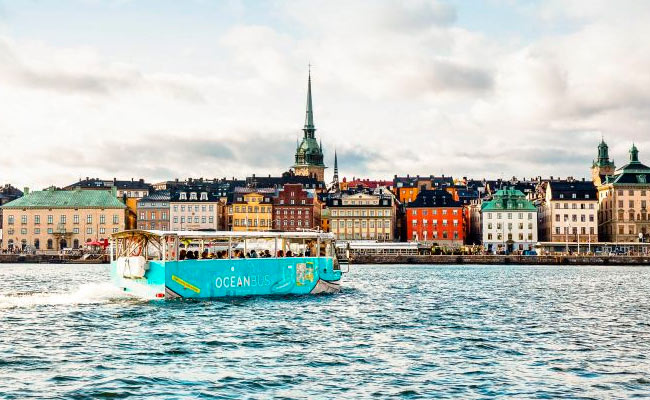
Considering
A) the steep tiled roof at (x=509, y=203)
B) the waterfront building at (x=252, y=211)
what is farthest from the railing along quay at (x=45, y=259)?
the steep tiled roof at (x=509, y=203)

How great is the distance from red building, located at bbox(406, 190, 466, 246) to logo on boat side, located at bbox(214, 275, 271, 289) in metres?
113

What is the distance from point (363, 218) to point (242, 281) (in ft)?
373

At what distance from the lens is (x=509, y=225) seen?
5871 inches

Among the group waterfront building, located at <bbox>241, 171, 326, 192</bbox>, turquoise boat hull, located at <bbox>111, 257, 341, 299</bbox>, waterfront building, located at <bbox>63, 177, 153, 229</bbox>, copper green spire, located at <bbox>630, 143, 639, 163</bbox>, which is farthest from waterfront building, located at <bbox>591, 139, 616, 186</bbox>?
turquoise boat hull, located at <bbox>111, 257, 341, 299</bbox>

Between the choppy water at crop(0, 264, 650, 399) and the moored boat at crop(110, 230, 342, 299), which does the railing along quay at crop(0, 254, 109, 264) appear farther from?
the choppy water at crop(0, 264, 650, 399)

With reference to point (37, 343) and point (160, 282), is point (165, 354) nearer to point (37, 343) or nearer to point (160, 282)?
point (37, 343)

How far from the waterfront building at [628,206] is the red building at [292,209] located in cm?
4869

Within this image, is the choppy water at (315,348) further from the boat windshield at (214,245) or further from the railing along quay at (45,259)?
the railing along quay at (45,259)

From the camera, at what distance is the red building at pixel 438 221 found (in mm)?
153875

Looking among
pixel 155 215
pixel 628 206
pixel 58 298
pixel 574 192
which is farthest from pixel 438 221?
pixel 58 298

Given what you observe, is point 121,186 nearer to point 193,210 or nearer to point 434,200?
point 193,210

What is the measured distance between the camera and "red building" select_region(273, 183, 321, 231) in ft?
500

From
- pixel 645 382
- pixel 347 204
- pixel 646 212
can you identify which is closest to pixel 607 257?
pixel 646 212

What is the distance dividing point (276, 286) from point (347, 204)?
368ft
